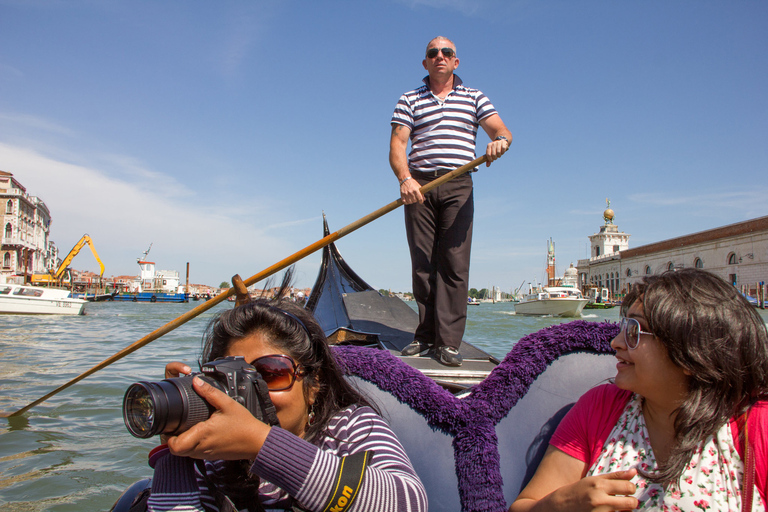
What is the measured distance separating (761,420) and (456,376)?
3.02 ft

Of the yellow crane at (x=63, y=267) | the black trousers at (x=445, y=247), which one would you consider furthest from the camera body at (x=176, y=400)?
the yellow crane at (x=63, y=267)

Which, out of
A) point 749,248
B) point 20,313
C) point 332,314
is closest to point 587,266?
point 749,248

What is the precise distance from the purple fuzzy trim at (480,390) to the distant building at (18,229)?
3097 centimetres

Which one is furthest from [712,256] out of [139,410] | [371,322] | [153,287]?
[153,287]

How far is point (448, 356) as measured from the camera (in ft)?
5.34

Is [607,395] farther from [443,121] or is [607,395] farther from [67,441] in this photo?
Answer: [67,441]

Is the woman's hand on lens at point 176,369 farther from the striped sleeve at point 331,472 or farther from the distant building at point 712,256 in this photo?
the distant building at point 712,256

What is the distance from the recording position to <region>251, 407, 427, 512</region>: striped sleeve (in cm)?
58

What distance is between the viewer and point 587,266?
4662cm

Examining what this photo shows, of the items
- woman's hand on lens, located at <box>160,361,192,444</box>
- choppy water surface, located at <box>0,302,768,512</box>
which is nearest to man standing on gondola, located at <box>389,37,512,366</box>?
choppy water surface, located at <box>0,302,768,512</box>

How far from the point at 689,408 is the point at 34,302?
1584 centimetres

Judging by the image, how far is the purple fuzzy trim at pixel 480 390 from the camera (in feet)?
3.02

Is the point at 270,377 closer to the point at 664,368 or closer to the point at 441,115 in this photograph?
the point at 664,368

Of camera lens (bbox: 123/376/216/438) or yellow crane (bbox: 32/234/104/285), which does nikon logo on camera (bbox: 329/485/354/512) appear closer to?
camera lens (bbox: 123/376/216/438)
